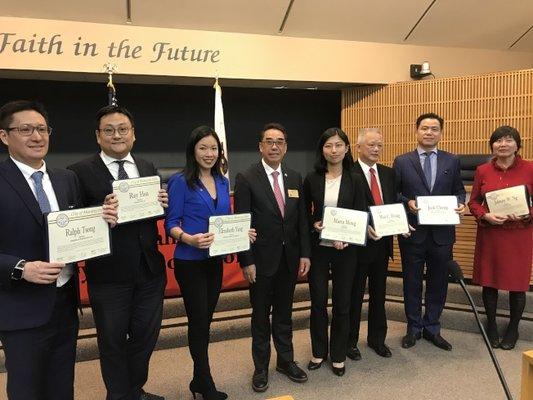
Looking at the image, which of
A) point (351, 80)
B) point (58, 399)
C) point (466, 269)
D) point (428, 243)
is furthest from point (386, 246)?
point (351, 80)

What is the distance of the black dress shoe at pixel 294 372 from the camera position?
262 centimetres

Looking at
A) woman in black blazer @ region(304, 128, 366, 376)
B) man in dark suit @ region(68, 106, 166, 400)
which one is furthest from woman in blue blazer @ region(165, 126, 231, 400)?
woman in black blazer @ region(304, 128, 366, 376)

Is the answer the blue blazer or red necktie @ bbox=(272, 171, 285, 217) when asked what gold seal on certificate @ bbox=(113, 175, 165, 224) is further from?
red necktie @ bbox=(272, 171, 285, 217)

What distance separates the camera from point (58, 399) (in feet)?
6.07

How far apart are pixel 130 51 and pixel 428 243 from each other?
11.9ft

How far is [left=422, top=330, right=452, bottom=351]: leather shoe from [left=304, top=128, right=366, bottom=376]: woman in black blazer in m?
0.87

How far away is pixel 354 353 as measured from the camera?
2932 mm

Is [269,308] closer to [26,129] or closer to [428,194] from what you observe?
[428,194]

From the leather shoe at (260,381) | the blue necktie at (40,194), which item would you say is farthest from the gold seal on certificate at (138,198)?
the leather shoe at (260,381)

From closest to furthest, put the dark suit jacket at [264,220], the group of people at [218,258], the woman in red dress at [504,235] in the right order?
the group of people at [218,258], the dark suit jacket at [264,220], the woman in red dress at [504,235]

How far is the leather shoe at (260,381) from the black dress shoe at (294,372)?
16 centimetres

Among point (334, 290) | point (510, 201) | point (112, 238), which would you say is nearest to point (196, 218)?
point (112, 238)

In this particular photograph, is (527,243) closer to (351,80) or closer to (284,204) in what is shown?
(284,204)

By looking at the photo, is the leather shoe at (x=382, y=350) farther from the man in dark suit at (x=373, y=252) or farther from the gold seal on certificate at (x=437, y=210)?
the gold seal on certificate at (x=437, y=210)
